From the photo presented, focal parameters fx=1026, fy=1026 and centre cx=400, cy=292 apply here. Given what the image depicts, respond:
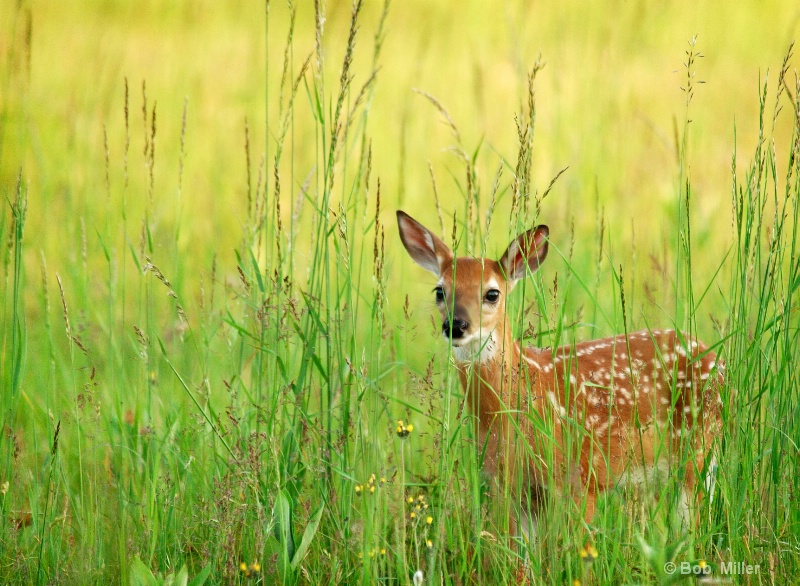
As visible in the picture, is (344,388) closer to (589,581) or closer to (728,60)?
(589,581)

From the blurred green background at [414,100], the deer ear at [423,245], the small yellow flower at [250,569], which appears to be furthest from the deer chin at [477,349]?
the blurred green background at [414,100]

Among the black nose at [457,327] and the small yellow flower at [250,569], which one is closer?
the small yellow flower at [250,569]

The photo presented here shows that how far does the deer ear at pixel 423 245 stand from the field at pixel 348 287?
0.65 feet

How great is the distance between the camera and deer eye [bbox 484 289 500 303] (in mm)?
4180

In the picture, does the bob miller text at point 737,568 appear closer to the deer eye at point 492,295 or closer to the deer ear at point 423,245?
the deer eye at point 492,295

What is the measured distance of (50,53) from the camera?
9.18m

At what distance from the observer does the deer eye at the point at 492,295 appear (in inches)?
165

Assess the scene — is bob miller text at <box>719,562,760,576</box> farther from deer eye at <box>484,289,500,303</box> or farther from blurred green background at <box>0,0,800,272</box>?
blurred green background at <box>0,0,800,272</box>

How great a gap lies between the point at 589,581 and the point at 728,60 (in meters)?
7.93

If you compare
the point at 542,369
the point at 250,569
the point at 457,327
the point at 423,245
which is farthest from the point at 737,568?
the point at 423,245

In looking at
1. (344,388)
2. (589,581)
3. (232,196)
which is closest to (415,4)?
(232,196)

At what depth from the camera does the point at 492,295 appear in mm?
4199

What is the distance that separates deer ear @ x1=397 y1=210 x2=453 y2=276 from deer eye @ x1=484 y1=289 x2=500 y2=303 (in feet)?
0.87

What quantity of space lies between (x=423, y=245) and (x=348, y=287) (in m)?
1.41
